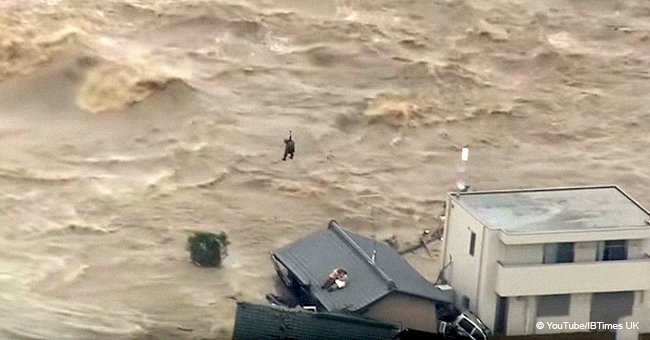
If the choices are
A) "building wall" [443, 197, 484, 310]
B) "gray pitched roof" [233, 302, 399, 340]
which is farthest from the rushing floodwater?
"building wall" [443, 197, 484, 310]

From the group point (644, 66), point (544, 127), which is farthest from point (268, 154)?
point (644, 66)

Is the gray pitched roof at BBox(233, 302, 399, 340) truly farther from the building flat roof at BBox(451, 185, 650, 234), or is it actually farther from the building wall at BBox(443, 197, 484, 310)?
the building flat roof at BBox(451, 185, 650, 234)

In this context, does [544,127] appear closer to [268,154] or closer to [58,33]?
[268,154]

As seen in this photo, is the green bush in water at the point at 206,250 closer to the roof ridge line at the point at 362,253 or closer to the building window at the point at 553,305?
the roof ridge line at the point at 362,253

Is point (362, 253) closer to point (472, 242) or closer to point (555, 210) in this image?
point (472, 242)

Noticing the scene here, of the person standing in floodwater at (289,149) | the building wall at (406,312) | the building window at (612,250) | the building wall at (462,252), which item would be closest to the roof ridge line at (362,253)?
the building wall at (406,312)
